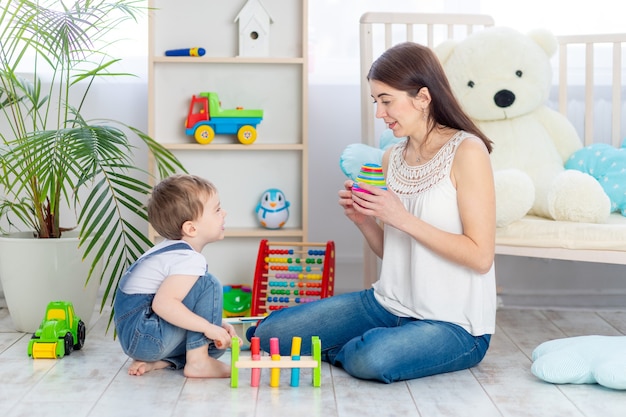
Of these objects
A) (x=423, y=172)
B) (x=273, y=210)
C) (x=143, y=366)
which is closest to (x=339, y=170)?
(x=273, y=210)

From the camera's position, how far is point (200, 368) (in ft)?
6.35

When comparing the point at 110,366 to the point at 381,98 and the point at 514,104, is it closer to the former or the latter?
the point at 381,98

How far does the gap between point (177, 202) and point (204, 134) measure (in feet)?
2.76

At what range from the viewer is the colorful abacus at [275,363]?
1838 mm

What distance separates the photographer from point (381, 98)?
1969 mm

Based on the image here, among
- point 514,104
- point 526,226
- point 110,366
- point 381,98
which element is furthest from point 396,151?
point 110,366

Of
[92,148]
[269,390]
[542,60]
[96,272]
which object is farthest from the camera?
[542,60]

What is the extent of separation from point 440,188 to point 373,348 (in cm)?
40

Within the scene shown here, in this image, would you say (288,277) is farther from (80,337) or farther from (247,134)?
(80,337)

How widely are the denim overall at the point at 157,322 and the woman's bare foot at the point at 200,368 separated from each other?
2 centimetres

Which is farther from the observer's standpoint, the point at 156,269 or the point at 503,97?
the point at 503,97

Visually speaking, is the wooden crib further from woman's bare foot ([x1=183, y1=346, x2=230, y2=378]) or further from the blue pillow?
woman's bare foot ([x1=183, y1=346, x2=230, y2=378])

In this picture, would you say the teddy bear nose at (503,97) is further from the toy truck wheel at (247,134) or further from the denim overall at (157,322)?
the denim overall at (157,322)

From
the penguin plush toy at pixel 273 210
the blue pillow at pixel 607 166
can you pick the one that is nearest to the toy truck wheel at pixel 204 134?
the penguin plush toy at pixel 273 210
